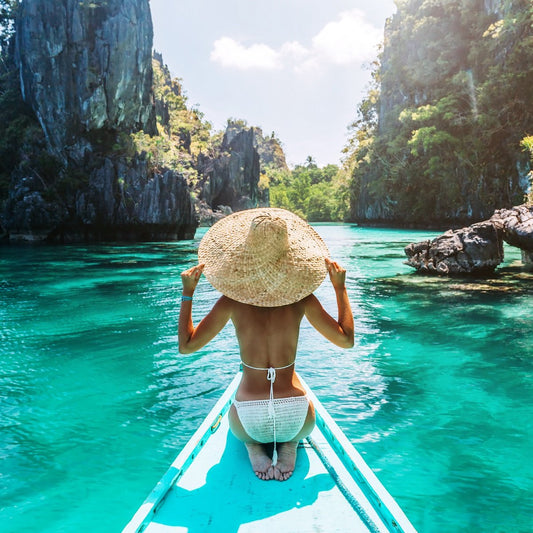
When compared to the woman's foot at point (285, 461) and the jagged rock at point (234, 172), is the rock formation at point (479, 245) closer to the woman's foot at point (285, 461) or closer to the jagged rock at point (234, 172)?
the woman's foot at point (285, 461)

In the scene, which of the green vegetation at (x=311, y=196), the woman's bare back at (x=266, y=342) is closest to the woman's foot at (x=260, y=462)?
the woman's bare back at (x=266, y=342)

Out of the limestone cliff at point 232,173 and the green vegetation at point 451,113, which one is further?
the limestone cliff at point 232,173

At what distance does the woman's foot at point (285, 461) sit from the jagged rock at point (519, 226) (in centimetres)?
1012

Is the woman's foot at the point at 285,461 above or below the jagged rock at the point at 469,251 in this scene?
below

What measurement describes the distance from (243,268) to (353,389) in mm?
3166

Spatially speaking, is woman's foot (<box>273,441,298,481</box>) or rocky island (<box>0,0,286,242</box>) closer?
woman's foot (<box>273,441,298,481</box>)

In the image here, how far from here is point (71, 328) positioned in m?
7.16

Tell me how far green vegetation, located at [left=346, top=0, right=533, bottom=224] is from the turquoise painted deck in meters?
26.0

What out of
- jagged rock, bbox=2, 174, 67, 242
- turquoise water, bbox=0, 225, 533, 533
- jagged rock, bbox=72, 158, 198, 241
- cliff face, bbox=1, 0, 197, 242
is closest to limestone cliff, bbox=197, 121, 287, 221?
jagged rock, bbox=72, 158, 198, 241

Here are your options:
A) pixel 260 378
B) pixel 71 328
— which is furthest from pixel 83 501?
pixel 71 328

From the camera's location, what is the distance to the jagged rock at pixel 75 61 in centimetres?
2495

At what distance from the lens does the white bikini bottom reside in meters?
2.04

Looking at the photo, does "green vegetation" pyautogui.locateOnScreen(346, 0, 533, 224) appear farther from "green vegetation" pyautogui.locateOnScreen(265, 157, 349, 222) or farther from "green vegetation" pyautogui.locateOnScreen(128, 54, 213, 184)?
"green vegetation" pyautogui.locateOnScreen(265, 157, 349, 222)

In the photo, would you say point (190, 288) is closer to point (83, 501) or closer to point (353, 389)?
point (83, 501)
